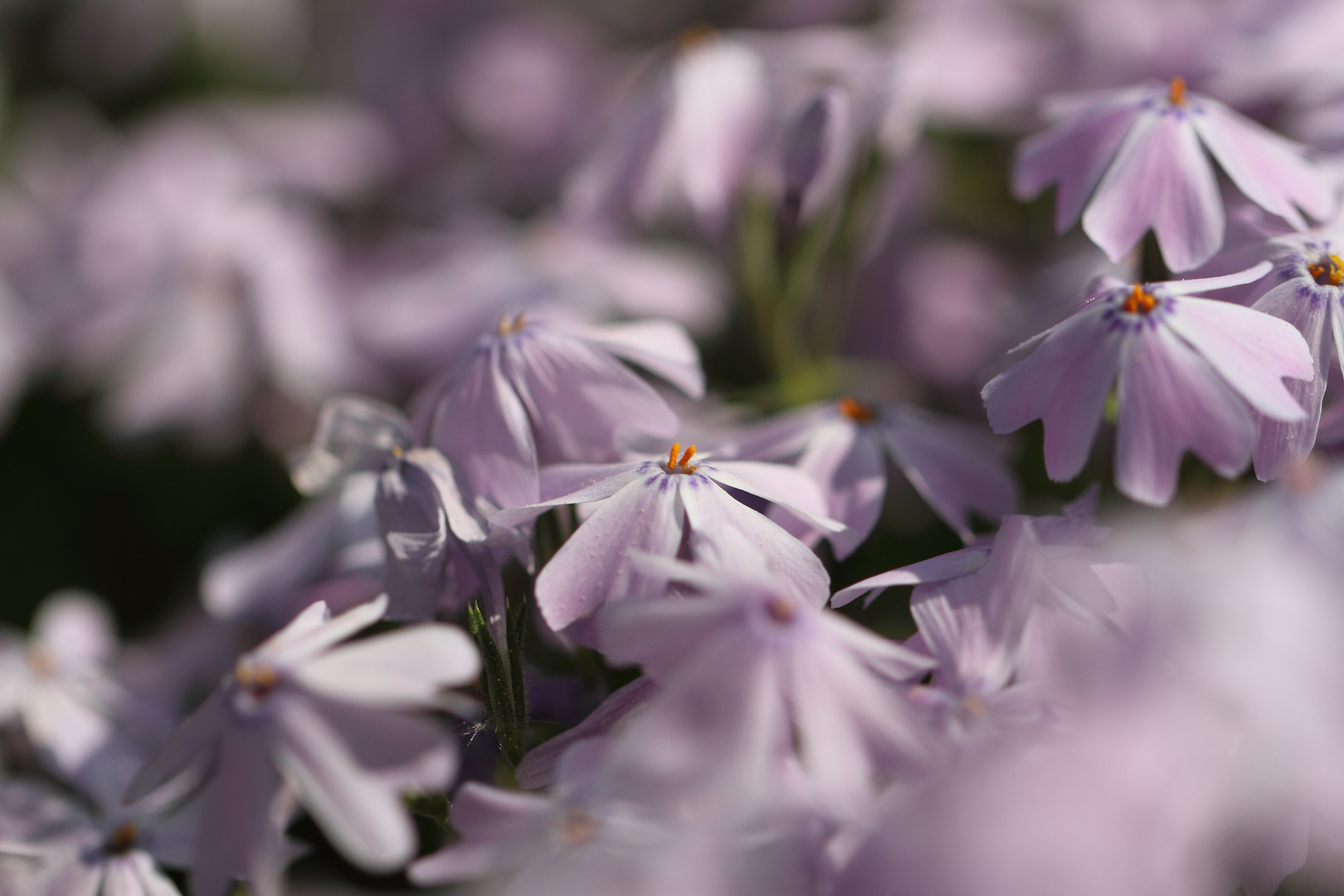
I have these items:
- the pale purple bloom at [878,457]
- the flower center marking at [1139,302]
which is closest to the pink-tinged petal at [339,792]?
the pale purple bloom at [878,457]

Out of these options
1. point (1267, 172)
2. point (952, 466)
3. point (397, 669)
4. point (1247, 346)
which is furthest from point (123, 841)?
point (1267, 172)

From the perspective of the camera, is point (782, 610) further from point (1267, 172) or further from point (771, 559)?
point (1267, 172)

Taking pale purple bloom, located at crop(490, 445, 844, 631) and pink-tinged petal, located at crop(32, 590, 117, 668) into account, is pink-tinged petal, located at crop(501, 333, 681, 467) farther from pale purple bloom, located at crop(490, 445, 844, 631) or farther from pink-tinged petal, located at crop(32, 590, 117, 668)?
pink-tinged petal, located at crop(32, 590, 117, 668)

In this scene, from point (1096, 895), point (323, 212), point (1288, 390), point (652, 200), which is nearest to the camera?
point (1096, 895)

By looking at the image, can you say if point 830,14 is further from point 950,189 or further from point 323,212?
point 323,212

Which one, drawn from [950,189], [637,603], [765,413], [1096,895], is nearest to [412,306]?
[765,413]
